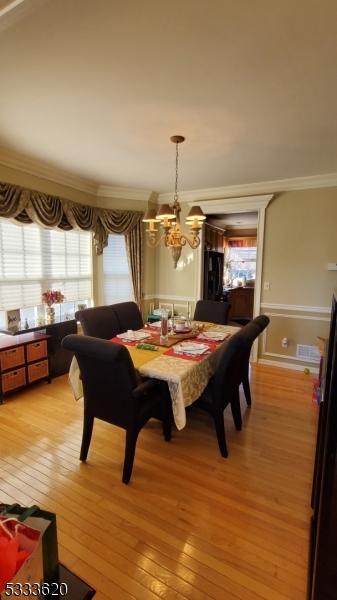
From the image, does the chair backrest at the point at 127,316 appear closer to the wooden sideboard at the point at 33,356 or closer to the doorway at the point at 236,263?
the wooden sideboard at the point at 33,356

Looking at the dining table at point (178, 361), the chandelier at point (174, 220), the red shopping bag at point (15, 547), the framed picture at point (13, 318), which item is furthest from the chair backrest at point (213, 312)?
the red shopping bag at point (15, 547)

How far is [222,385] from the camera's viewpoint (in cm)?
A: 213

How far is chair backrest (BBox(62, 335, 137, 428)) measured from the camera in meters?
1.70

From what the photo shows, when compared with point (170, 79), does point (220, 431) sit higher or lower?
lower

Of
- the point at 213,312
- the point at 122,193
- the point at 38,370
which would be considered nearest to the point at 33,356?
the point at 38,370

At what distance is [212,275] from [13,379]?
12.6 ft

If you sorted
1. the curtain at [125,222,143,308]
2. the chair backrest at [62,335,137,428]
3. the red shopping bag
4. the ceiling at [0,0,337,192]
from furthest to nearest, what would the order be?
the curtain at [125,222,143,308] → the chair backrest at [62,335,137,428] → the ceiling at [0,0,337,192] → the red shopping bag

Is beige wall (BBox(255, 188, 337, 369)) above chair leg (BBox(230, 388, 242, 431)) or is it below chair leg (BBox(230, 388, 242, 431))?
above

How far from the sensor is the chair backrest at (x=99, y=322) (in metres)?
2.79

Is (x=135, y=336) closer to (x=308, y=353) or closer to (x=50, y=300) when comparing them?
(x=50, y=300)

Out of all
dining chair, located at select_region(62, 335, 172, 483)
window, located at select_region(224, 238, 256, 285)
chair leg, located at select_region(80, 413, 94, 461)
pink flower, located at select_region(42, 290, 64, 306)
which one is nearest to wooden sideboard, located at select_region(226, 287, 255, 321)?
window, located at select_region(224, 238, 256, 285)

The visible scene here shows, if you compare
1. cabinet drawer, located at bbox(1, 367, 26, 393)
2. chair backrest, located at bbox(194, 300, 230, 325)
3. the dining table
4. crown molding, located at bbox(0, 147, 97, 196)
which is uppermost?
crown molding, located at bbox(0, 147, 97, 196)

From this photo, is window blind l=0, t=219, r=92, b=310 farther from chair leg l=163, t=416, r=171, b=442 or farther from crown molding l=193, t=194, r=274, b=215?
chair leg l=163, t=416, r=171, b=442

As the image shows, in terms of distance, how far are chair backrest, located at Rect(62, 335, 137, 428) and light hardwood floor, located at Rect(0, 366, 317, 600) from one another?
1.51 feet
